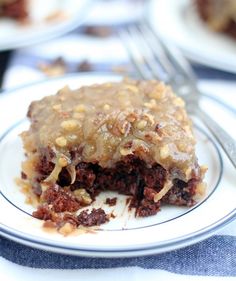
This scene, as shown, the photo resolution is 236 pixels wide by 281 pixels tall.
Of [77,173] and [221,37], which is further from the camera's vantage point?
[221,37]

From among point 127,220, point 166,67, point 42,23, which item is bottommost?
point 42,23

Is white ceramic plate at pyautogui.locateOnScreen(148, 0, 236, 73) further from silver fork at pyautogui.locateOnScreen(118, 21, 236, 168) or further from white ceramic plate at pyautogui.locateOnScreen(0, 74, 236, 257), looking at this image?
white ceramic plate at pyautogui.locateOnScreen(0, 74, 236, 257)

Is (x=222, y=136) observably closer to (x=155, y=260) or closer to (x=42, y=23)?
(x=155, y=260)

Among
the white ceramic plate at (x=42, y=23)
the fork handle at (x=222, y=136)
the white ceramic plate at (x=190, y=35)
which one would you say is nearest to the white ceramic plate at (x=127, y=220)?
the fork handle at (x=222, y=136)

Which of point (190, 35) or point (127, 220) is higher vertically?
point (127, 220)

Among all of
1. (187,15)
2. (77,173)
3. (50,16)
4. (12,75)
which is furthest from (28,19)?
(77,173)

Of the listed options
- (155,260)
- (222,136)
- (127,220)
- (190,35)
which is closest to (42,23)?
(190,35)

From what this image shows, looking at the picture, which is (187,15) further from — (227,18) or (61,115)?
(61,115)
